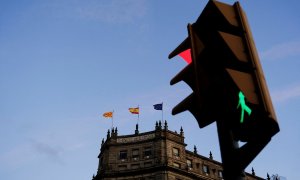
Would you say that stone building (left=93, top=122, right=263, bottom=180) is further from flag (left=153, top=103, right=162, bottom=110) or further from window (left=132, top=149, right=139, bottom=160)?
flag (left=153, top=103, right=162, bottom=110)

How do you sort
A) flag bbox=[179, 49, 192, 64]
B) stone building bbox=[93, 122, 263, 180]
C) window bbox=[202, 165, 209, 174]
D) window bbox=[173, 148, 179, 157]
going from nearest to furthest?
flag bbox=[179, 49, 192, 64], stone building bbox=[93, 122, 263, 180], window bbox=[173, 148, 179, 157], window bbox=[202, 165, 209, 174]

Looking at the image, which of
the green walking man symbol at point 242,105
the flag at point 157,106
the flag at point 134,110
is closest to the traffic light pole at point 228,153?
the green walking man symbol at point 242,105

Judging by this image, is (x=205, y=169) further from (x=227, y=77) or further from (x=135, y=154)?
(x=227, y=77)

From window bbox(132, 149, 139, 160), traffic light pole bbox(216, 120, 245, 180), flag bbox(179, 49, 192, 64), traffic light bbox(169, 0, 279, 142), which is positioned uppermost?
window bbox(132, 149, 139, 160)

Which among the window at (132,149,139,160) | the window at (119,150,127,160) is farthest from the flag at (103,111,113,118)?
the window at (132,149,139,160)

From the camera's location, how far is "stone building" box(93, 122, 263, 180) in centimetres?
5175

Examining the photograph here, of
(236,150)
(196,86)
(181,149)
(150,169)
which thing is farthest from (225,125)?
(181,149)

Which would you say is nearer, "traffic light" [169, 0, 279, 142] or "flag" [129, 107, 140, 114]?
"traffic light" [169, 0, 279, 142]

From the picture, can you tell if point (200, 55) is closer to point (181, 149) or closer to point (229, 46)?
point (229, 46)

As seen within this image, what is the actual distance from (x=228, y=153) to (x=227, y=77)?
0.90m

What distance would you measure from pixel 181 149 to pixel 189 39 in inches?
2121

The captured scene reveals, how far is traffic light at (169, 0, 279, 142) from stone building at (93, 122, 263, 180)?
49.0 metres

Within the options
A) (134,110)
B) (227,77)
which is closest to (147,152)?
(134,110)

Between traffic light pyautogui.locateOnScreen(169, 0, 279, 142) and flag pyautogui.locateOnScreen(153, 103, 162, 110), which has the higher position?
flag pyautogui.locateOnScreen(153, 103, 162, 110)
